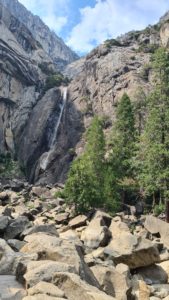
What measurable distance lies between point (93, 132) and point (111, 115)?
29534 mm

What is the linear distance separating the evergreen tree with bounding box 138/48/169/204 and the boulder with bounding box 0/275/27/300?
2031 cm

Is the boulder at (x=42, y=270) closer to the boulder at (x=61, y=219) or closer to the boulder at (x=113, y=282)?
the boulder at (x=113, y=282)

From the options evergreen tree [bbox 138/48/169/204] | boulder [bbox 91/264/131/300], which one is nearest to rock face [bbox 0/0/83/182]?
evergreen tree [bbox 138/48/169/204]

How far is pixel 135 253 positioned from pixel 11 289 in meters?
7.24

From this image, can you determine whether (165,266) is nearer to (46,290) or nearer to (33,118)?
(46,290)

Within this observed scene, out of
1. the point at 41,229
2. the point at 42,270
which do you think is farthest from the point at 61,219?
the point at 42,270

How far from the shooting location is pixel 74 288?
8906mm

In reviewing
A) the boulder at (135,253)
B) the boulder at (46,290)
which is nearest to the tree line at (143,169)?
the boulder at (135,253)

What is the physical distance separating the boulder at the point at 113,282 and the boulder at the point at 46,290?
3017 millimetres

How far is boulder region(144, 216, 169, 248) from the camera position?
2189cm

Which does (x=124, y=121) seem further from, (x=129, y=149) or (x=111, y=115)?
(x=111, y=115)

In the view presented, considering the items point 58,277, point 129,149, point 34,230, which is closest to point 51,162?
point 129,149

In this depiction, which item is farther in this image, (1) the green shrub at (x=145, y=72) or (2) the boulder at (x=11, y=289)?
(1) the green shrub at (x=145, y=72)

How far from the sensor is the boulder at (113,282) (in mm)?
11320
